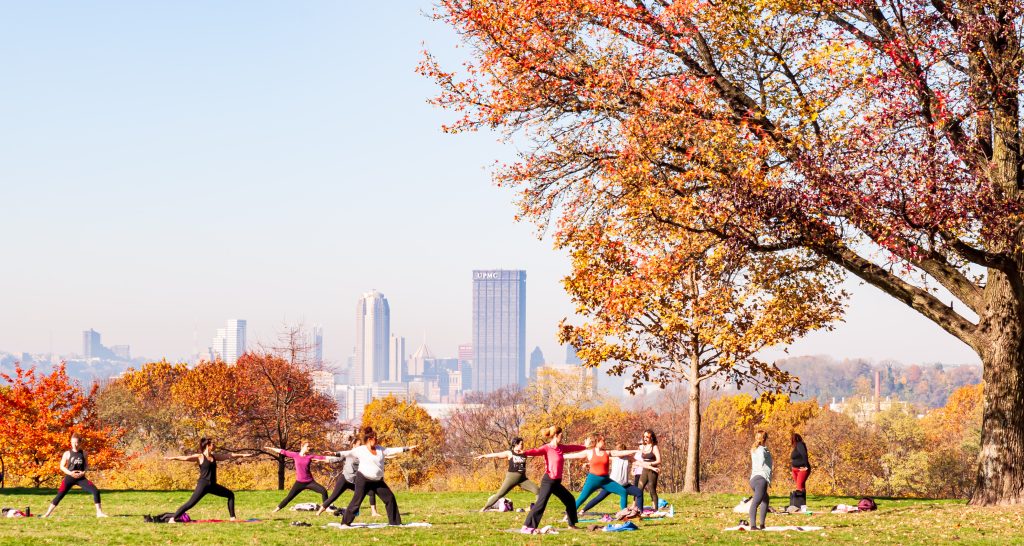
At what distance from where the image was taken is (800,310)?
31.1 metres

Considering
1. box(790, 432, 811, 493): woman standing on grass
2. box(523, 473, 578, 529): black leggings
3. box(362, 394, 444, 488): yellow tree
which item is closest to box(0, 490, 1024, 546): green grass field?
box(523, 473, 578, 529): black leggings

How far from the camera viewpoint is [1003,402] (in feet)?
85.3

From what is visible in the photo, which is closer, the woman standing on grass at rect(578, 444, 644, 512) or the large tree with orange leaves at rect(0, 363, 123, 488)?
the woman standing on grass at rect(578, 444, 644, 512)

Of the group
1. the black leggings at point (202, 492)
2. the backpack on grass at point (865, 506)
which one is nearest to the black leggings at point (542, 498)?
the black leggings at point (202, 492)

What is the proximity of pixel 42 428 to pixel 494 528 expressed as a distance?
34853 mm

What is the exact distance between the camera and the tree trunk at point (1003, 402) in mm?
25719

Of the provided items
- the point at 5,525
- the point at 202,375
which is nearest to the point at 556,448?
the point at 5,525

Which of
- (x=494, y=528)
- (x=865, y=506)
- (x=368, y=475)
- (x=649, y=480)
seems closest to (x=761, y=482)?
(x=649, y=480)

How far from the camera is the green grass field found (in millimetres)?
18500

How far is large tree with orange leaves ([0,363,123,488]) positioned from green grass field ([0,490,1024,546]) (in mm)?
20530

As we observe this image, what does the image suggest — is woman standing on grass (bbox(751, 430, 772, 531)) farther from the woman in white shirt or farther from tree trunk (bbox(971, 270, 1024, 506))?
tree trunk (bbox(971, 270, 1024, 506))

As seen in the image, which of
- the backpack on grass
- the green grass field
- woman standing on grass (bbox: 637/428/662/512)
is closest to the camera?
the green grass field

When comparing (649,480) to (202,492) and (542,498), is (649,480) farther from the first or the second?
(202,492)

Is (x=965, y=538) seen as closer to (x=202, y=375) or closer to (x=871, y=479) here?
(x=871, y=479)
